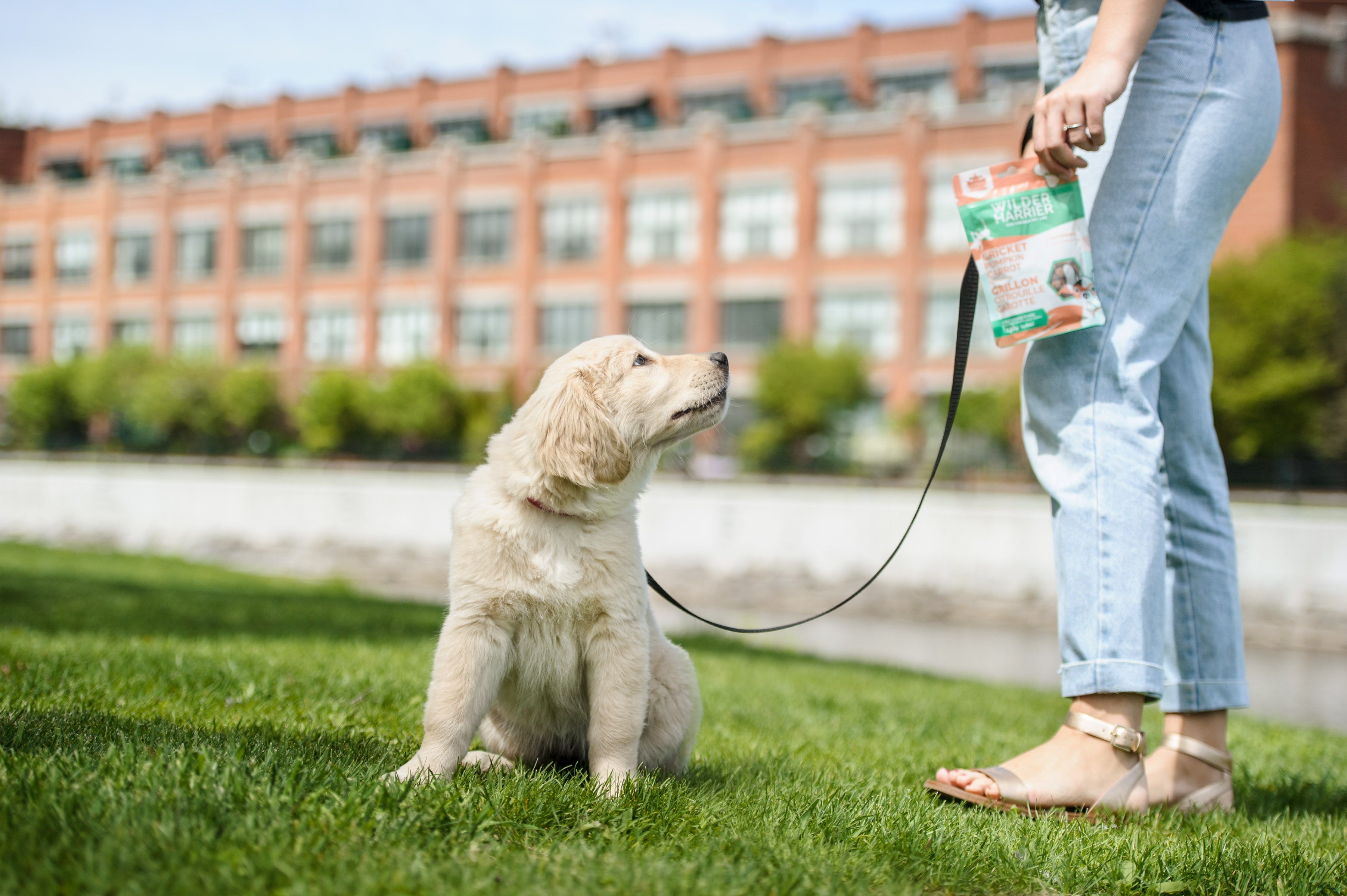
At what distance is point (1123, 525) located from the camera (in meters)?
3.02

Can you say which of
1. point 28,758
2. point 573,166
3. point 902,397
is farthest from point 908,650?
point 573,166

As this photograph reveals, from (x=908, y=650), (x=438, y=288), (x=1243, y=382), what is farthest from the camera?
(x=438, y=288)

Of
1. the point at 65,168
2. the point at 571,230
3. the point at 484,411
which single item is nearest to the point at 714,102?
the point at 571,230

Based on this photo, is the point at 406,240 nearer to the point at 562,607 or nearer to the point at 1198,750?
the point at 562,607

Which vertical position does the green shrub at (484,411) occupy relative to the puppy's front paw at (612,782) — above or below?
above

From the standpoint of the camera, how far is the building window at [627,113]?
47.1 metres

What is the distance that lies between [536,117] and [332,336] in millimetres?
13913

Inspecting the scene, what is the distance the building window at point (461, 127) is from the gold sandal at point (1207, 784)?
163ft

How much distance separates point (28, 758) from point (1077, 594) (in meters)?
2.59

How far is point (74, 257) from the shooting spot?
52.1 meters

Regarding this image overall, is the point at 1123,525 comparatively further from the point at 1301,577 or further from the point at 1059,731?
the point at 1301,577

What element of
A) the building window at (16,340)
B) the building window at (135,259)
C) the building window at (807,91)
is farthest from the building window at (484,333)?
the building window at (16,340)

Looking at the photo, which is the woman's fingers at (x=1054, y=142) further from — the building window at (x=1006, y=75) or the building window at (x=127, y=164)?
the building window at (x=127, y=164)

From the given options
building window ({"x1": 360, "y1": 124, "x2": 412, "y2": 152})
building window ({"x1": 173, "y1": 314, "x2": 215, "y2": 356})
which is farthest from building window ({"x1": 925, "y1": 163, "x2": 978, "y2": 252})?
building window ({"x1": 173, "y1": 314, "x2": 215, "y2": 356})
